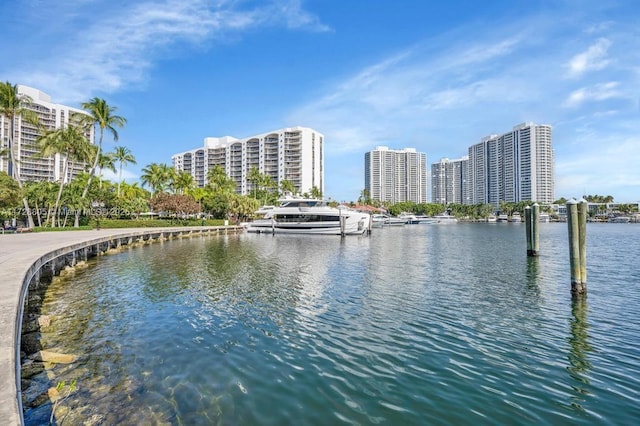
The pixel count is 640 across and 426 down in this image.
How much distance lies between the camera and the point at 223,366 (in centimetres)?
771

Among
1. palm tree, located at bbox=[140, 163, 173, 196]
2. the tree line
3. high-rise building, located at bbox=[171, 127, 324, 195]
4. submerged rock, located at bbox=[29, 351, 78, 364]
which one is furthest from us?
high-rise building, located at bbox=[171, 127, 324, 195]

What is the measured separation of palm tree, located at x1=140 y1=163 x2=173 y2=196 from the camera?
246 feet

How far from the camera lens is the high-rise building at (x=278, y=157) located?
12325 centimetres

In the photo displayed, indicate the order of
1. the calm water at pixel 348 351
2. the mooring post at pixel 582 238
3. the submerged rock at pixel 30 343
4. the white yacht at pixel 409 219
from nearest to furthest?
the calm water at pixel 348 351
the submerged rock at pixel 30 343
the mooring post at pixel 582 238
the white yacht at pixel 409 219

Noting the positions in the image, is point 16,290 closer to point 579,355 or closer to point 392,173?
point 579,355

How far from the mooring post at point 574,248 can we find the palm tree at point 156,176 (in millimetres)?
74076

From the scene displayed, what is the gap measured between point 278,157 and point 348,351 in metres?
120

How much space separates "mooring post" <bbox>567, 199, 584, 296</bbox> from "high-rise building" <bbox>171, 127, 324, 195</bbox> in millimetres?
105283

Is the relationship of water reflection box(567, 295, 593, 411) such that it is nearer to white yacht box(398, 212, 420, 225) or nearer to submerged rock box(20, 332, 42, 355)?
submerged rock box(20, 332, 42, 355)

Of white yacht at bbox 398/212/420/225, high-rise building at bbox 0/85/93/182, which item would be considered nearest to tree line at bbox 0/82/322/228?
high-rise building at bbox 0/85/93/182

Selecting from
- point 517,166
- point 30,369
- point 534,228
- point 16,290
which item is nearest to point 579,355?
point 30,369

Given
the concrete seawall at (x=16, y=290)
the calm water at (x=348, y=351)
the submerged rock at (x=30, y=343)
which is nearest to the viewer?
the concrete seawall at (x=16, y=290)

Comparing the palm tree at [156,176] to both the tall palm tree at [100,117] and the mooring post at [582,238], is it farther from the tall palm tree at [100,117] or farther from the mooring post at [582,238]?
the mooring post at [582,238]

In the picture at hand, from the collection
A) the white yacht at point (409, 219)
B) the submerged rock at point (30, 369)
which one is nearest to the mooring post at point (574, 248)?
the submerged rock at point (30, 369)
